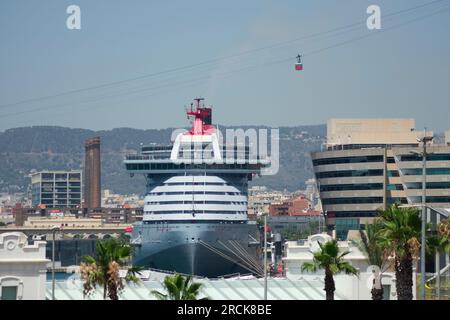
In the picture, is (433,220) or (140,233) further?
(140,233)

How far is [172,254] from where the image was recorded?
157 metres

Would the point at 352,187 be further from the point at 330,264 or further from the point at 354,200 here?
the point at 330,264

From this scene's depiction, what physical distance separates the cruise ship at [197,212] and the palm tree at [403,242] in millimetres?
89821

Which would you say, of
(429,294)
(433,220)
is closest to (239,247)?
(433,220)

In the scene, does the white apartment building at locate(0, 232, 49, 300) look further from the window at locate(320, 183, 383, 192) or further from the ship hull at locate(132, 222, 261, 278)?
the window at locate(320, 183, 383, 192)

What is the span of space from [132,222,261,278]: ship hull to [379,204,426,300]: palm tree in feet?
300

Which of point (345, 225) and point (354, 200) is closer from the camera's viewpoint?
point (345, 225)

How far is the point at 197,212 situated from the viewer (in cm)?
15638

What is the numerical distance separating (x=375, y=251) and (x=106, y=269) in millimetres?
12986

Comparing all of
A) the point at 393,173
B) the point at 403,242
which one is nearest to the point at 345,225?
the point at 393,173

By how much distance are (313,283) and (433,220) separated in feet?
105

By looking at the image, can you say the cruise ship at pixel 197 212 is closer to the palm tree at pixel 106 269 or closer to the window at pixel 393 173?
the window at pixel 393 173

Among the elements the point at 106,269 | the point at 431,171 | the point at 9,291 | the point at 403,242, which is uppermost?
the point at 431,171
